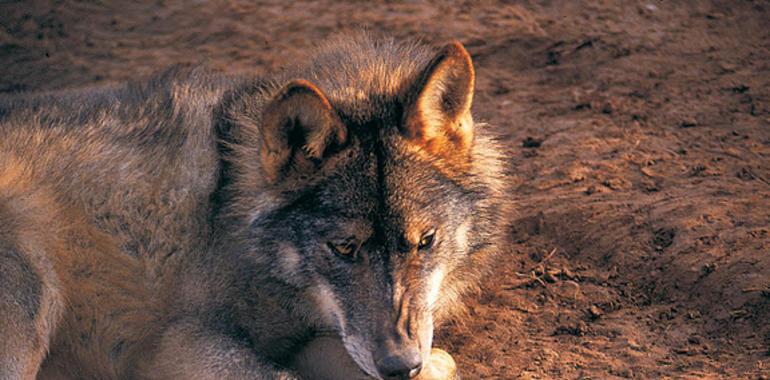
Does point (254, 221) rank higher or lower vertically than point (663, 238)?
higher

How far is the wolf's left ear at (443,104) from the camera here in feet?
13.3

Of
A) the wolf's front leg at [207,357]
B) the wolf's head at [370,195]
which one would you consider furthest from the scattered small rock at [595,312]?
the wolf's front leg at [207,357]

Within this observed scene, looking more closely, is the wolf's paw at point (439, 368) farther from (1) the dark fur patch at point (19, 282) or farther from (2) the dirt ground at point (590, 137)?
(1) the dark fur patch at point (19, 282)

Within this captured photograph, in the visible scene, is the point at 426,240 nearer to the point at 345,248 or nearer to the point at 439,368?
the point at 345,248

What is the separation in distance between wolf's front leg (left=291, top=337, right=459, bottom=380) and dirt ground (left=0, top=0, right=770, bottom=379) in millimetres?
410

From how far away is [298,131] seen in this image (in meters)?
3.99

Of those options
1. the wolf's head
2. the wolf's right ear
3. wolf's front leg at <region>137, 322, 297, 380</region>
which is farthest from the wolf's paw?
the wolf's right ear

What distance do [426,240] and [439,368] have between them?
0.89 metres

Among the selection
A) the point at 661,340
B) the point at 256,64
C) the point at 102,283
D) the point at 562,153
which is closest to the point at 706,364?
the point at 661,340

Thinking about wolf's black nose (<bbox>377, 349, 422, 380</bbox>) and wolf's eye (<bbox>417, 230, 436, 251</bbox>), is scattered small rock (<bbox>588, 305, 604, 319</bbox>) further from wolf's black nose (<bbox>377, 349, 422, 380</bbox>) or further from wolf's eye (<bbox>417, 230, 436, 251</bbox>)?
wolf's black nose (<bbox>377, 349, 422, 380</bbox>)

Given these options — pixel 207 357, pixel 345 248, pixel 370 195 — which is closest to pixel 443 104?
pixel 370 195

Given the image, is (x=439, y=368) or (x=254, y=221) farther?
(x=439, y=368)

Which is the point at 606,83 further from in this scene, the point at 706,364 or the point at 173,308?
the point at 173,308

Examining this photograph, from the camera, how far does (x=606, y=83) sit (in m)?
7.61
